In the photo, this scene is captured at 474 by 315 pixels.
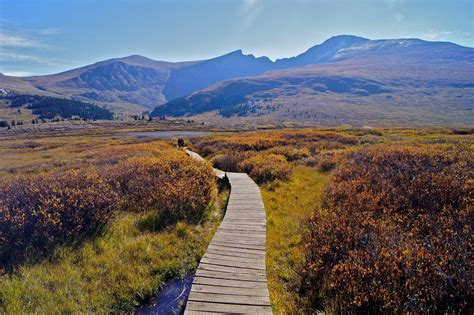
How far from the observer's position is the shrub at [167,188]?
8.63 m

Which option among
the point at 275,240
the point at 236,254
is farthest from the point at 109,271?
the point at 275,240

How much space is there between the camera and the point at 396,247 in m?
4.93

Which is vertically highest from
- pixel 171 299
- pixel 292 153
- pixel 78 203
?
pixel 78 203

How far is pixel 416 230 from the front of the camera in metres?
5.93

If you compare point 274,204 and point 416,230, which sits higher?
point 416,230

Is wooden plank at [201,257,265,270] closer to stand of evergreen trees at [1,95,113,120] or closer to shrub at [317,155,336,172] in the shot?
shrub at [317,155,336,172]

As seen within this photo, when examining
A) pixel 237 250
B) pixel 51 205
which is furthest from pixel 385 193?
pixel 51 205

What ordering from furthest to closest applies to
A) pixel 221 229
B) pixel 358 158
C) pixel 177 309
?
pixel 358 158 → pixel 221 229 → pixel 177 309

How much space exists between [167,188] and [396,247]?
7135 millimetres

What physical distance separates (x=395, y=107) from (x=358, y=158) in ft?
677

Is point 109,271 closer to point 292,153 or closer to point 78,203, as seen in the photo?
point 78,203

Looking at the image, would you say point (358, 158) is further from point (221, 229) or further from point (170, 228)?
point (170, 228)

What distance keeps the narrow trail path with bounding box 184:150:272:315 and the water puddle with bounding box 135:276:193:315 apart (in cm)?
43

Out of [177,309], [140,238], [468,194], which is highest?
[468,194]
